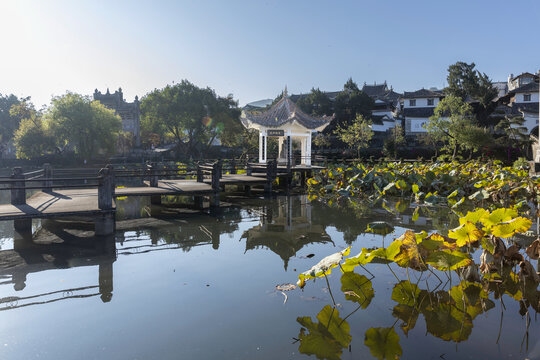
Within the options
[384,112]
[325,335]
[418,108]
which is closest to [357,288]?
[325,335]

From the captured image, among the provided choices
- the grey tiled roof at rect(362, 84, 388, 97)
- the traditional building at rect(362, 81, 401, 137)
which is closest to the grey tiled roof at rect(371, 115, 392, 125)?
the traditional building at rect(362, 81, 401, 137)

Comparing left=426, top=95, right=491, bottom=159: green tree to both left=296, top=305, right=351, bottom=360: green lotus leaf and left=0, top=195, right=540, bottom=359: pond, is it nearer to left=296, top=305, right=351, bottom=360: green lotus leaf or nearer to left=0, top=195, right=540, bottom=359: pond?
left=0, top=195, right=540, bottom=359: pond

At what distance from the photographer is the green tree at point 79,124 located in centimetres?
3038

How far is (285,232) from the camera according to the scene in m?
7.70

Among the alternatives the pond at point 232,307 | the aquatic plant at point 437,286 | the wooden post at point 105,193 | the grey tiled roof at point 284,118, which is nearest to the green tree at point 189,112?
the grey tiled roof at point 284,118

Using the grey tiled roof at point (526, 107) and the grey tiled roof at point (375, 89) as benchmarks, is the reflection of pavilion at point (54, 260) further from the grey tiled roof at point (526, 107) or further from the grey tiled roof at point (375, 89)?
the grey tiled roof at point (375, 89)

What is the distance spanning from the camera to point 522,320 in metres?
3.47

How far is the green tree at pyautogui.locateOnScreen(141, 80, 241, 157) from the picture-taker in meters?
34.6

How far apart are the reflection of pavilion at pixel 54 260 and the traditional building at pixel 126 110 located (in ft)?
125

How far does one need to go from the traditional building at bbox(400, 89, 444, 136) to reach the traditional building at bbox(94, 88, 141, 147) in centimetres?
3063

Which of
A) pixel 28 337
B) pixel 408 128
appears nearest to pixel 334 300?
pixel 28 337

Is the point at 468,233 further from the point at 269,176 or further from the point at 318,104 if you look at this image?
the point at 318,104

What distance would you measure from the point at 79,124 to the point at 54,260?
28293mm

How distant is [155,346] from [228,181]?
409 inches
